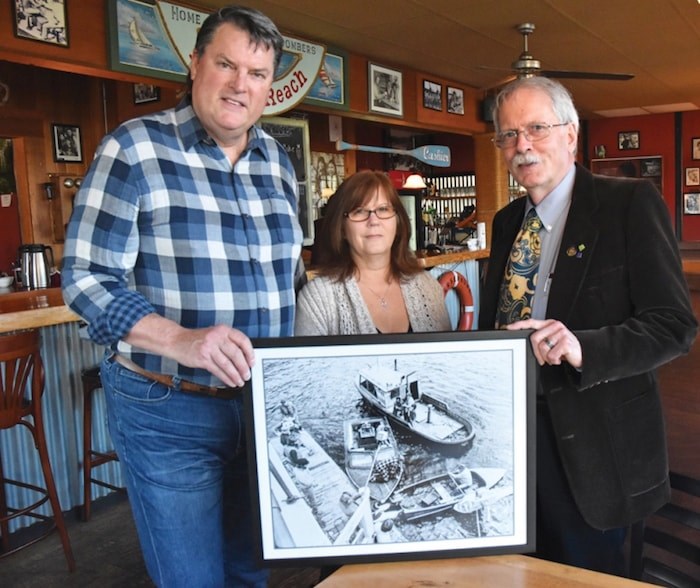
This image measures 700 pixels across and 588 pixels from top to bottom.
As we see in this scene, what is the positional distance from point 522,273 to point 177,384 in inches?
32.4

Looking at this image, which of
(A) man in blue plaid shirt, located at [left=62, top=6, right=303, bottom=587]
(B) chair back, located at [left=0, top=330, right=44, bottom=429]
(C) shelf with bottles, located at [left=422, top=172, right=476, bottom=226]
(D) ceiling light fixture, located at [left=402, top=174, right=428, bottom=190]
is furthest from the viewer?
(C) shelf with bottles, located at [left=422, top=172, right=476, bottom=226]

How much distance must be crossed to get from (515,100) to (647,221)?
0.39m

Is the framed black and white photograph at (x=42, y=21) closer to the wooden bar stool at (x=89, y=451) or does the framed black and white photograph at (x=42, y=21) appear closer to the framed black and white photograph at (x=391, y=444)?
the wooden bar stool at (x=89, y=451)

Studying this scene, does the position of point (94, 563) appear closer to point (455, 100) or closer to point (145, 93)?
point (145, 93)

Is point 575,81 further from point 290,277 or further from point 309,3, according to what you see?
point 290,277

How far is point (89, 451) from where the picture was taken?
3.26m

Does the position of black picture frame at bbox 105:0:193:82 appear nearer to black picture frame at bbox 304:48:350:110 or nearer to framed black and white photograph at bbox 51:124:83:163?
black picture frame at bbox 304:48:350:110

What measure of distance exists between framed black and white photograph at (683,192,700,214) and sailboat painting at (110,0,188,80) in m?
11.5

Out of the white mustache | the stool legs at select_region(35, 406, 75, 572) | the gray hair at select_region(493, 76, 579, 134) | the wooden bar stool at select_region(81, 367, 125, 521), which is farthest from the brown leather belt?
the wooden bar stool at select_region(81, 367, 125, 521)

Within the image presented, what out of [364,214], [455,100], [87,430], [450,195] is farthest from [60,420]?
[450,195]

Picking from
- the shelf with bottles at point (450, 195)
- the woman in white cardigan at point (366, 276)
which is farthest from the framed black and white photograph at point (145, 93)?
the shelf with bottles at point (450, 195)

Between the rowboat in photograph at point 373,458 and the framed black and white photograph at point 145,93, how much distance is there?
585 centimetres

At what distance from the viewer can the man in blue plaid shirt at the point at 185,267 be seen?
1.29 meters

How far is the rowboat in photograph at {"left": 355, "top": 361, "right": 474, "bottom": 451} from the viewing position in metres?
1.16
